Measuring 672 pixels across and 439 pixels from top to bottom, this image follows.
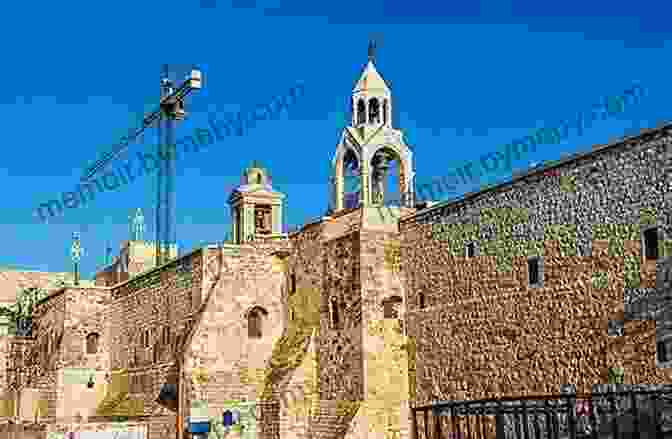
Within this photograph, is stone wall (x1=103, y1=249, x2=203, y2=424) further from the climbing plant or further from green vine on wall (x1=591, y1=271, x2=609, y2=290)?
green vine on wall (x1=591, y1=271, x2=609, y2=290)

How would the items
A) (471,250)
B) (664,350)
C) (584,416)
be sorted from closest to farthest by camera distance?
(664,350) < (584,416) < (471,250)

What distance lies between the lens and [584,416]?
21062 millimetres

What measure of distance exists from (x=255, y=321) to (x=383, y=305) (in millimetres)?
A: 6003

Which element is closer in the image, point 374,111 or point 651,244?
point 651,244

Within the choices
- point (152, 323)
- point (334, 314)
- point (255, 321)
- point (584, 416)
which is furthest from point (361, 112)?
point (584, 416)

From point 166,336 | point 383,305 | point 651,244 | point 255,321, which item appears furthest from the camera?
point 166,336

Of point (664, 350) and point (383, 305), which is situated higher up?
point (383, 305)

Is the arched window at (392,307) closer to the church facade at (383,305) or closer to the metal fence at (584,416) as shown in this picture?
the church facade at (383,305)

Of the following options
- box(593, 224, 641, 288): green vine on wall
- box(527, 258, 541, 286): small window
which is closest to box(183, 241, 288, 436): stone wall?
box(527, 258, 541, 286): small window

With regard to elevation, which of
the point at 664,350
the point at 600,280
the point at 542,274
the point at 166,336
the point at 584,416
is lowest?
the point at 584,416

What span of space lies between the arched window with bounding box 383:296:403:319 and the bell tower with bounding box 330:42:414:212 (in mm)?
3492

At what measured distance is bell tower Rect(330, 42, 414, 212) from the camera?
98.7 feet

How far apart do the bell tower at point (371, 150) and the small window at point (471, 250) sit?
16.3ft

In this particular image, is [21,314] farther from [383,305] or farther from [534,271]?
[534,271]
